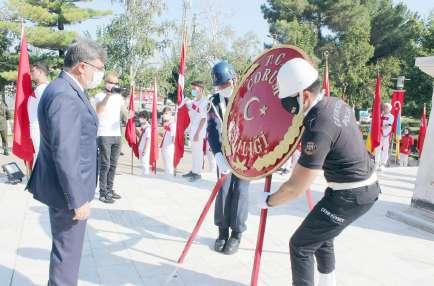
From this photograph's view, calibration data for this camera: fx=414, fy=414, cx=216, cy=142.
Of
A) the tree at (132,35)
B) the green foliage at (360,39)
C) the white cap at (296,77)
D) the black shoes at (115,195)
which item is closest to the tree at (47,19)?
the tree at (132,35)

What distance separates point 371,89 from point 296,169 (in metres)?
31.9

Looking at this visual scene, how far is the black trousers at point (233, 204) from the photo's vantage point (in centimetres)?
406

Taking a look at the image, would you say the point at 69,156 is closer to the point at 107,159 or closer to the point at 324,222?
the point at 324,222

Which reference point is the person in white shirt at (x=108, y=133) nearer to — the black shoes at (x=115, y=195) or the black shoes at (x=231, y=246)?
the black shoes at (x=115, y=195)

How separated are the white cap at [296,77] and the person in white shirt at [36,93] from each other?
4222 mm

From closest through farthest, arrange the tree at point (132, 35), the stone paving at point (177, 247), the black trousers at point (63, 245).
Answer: the black trousers at point (63, 245) → the stone paving at point (177, 247) → the tree at point (132, 35)

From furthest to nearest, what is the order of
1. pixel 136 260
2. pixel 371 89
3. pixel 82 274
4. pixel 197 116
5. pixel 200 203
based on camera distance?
pixel 371 89 < pixel 197 116 < pixel 200 203 < pixel 136 260 < pixel 82 274

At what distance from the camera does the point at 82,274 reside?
3582 millimetres

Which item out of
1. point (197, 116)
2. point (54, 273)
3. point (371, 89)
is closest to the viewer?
point (54, 273)

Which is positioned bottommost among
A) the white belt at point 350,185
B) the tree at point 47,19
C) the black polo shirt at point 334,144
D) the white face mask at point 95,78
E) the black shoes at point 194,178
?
the black shoes at point 194,178

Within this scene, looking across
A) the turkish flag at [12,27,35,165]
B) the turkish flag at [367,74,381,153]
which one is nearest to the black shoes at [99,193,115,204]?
the turkish flag at [12,27,35,165]

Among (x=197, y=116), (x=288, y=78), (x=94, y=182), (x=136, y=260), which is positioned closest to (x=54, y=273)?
(x=94, y=182)

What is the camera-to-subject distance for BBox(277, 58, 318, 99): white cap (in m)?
2.47

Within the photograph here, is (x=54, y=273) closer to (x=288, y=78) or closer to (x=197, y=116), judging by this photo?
(x=288, y=78)
